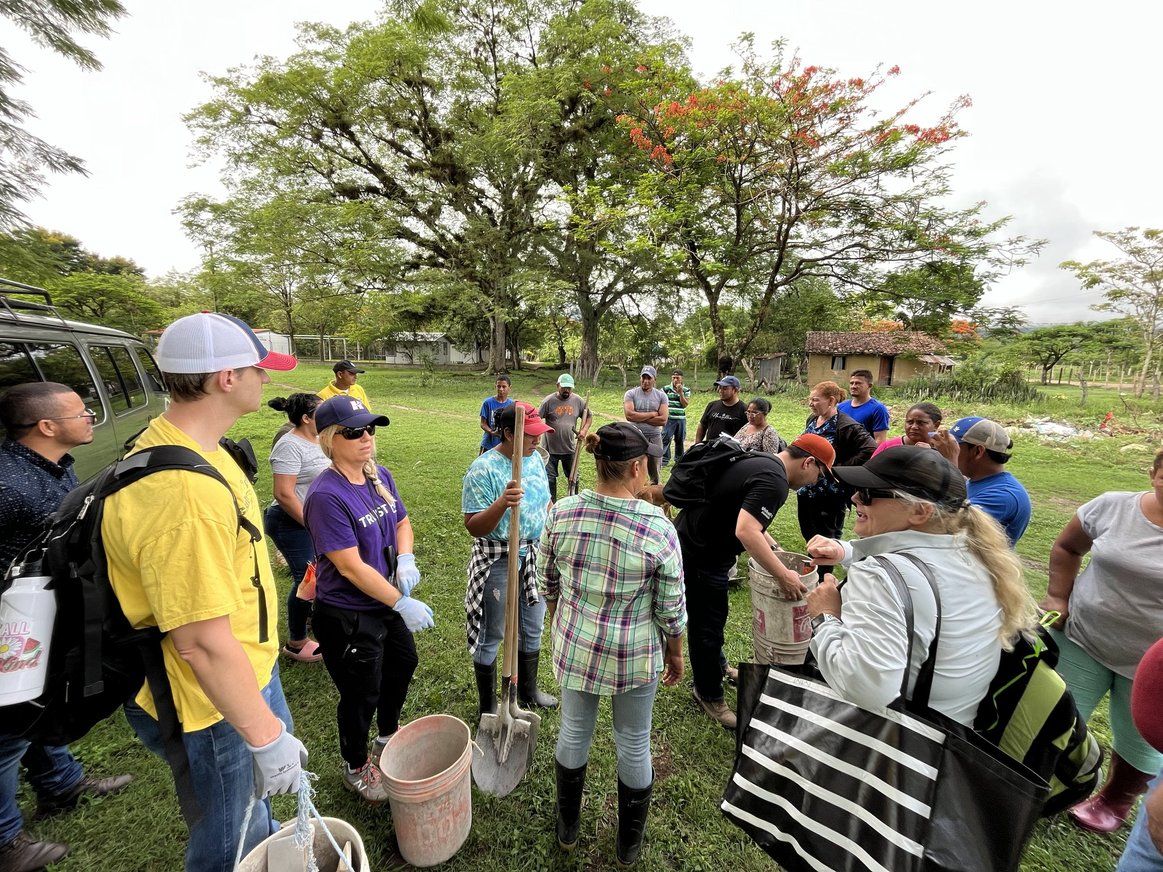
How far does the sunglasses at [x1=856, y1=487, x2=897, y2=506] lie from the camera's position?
1609 mm

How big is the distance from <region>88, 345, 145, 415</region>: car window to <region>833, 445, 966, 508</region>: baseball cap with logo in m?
6.19

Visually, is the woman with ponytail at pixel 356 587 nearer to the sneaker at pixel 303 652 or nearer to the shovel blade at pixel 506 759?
the shovel blade at pixel 506 759

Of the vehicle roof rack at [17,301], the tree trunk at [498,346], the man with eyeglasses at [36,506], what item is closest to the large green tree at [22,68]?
the vehicle roof rack at [17,301]

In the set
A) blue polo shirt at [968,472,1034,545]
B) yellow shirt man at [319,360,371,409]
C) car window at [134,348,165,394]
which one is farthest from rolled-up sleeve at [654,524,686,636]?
car window at [134,348,165,394]

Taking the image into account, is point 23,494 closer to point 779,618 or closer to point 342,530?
point 342,530

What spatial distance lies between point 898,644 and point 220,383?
223 cm

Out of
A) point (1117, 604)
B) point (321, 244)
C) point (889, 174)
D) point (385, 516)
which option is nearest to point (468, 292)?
point (321, 244)

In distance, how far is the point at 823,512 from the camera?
4.34 m

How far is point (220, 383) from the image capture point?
1.48 m

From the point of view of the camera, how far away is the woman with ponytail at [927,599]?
55.8 inches

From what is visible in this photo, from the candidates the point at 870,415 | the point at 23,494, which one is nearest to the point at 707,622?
the point at 870,415

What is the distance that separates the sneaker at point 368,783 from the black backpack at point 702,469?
7.14 ft

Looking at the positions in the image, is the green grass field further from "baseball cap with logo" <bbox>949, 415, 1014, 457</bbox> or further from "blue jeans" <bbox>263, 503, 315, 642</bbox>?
"baseball cap with logo" <bbox>949, 415, 1014, 457</bbox>

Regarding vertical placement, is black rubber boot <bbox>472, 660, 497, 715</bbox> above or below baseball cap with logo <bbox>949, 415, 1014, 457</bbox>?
below
